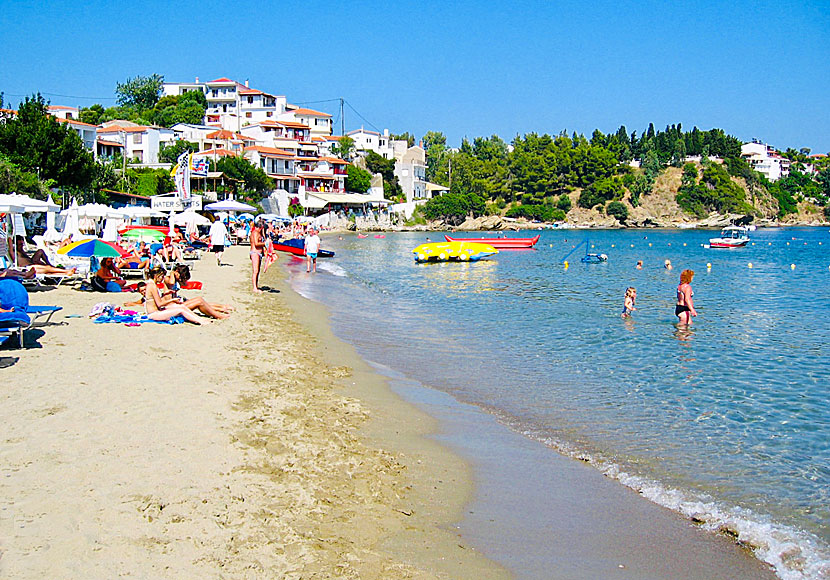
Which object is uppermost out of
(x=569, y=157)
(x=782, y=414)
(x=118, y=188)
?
(x=569, y=157)

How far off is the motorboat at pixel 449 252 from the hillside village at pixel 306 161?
23513 millimetres

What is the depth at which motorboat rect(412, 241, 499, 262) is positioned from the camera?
3897cm

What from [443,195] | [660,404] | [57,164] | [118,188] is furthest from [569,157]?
[660,404]

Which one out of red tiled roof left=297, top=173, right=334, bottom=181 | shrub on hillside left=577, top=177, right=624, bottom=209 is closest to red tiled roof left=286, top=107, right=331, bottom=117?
red tiled roof left=297, top=173, right=334, bottom=181

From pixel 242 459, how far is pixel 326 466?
2.33 feet

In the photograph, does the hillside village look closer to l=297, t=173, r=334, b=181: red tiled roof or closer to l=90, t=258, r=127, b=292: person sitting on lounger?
l=297, t=173, r=334, b=181: red tiled roof

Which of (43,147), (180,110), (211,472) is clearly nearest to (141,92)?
(180,110)

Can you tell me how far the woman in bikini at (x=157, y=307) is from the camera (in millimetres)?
11617

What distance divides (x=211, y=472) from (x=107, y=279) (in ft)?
38.4

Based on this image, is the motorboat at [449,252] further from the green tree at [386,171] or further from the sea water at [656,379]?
the green tree at [386,171]

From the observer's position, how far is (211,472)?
209 inches

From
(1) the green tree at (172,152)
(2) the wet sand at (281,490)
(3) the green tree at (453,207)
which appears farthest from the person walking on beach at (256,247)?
(3) the green tree at (453,207)

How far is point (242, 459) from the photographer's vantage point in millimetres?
5676

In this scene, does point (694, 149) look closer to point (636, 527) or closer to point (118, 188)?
point (118, 188)
